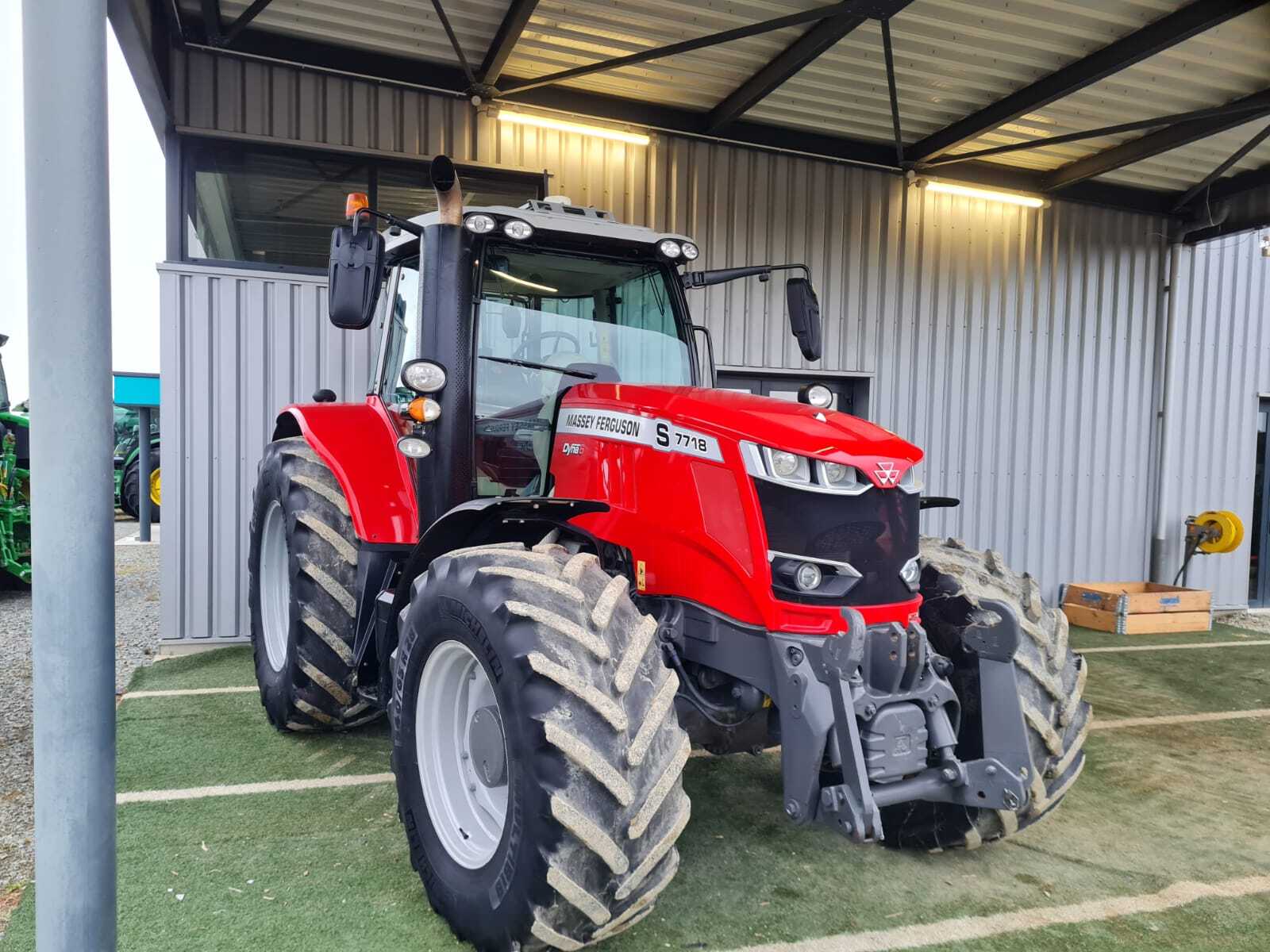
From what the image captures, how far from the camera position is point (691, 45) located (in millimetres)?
5633

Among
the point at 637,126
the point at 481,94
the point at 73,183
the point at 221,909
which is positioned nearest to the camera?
the point at 73,183

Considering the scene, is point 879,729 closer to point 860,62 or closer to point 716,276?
point 716,276

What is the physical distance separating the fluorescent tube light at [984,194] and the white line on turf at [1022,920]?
5.98 metres

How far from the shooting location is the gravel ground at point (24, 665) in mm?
3193

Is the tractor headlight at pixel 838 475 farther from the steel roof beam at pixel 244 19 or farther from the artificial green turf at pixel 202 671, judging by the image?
the steel roof beam at pixel 244 19

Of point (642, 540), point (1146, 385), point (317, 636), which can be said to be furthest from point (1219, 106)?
point (317, 636)

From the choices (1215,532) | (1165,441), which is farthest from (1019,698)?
(1165,441)

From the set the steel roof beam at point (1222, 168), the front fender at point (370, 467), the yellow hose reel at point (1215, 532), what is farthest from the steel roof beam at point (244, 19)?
the yellow hose reel at point (1215, 532)

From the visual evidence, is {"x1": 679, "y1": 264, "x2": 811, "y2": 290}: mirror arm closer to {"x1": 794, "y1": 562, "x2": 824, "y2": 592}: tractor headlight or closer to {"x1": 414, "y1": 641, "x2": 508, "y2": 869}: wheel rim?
{"x1": 794, "y1": 562, "x2": 824, "y2": 592}: tractor headlight

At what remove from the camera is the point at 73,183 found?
137 cm

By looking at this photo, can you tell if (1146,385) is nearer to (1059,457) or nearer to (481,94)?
(1059,457)

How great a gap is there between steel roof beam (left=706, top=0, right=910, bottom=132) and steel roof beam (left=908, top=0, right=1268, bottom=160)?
62.0 inches

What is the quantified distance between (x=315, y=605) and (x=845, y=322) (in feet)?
17.2

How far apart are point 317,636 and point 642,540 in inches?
67.4
